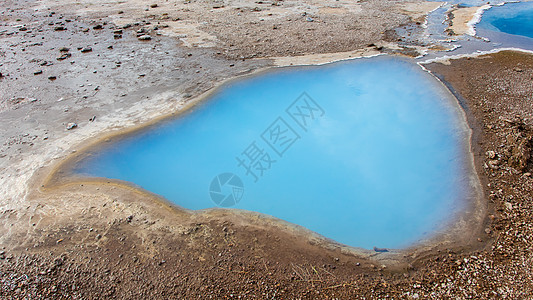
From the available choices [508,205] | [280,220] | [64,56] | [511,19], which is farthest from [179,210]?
[511,19]

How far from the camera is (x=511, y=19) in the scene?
9688 millimetres

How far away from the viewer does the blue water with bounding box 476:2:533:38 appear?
8930 millimetres

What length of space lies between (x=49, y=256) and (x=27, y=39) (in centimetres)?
796

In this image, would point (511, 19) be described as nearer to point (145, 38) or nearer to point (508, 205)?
point (508, 205)

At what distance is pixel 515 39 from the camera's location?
8.09m

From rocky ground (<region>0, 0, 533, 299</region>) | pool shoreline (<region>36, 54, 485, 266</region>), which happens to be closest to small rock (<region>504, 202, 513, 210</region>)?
rocky ground (<region>0, 0, 533, 299</region>)

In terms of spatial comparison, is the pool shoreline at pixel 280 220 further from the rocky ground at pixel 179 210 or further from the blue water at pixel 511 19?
the blue water at pixel 511 19

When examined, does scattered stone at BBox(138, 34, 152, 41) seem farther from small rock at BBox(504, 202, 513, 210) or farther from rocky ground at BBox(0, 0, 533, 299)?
small rock at BBox(504, 202, 513, 210)

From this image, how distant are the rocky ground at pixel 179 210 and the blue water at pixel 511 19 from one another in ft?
8.52

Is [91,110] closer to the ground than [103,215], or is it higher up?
higher up

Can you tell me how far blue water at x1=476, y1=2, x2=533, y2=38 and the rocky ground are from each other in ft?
8.52

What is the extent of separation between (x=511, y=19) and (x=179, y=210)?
10629 mm

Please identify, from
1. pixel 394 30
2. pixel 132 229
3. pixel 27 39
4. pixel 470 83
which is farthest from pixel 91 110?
pixel 394 30

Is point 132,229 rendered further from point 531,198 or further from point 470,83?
point 470,83
